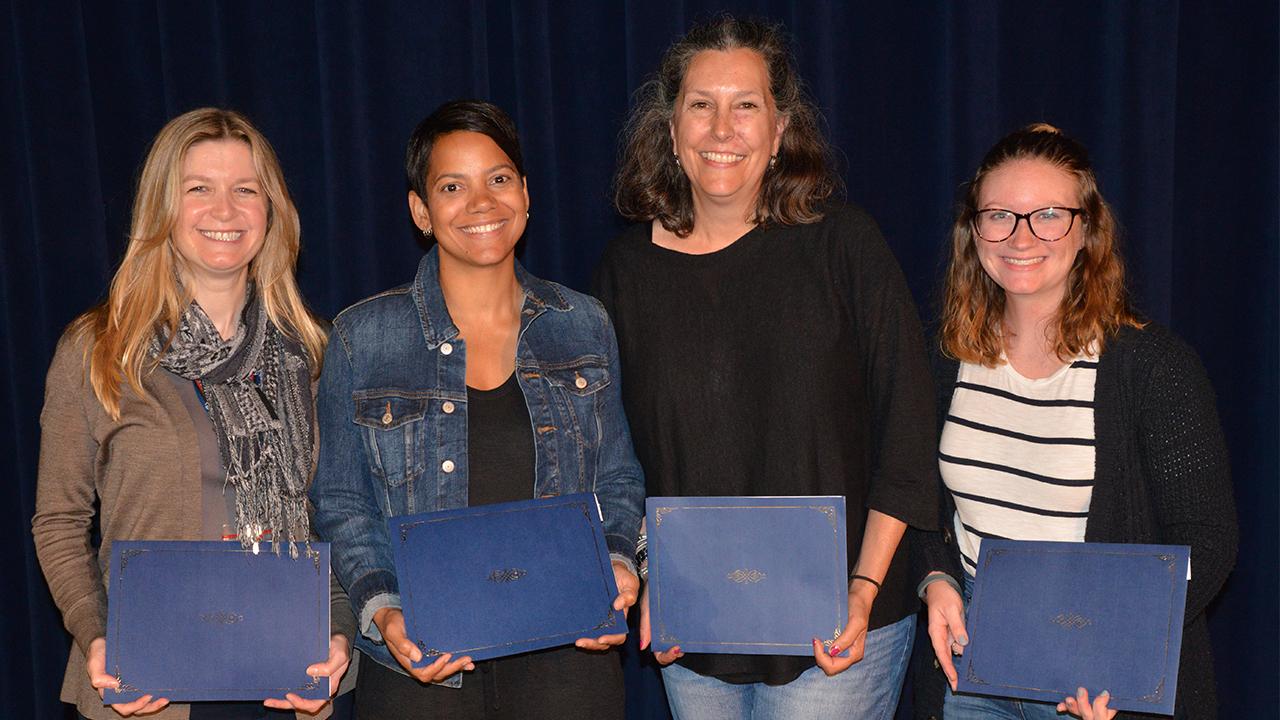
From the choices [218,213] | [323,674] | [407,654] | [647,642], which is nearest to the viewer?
[407,654]

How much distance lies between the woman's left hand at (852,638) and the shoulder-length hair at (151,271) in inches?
57.8

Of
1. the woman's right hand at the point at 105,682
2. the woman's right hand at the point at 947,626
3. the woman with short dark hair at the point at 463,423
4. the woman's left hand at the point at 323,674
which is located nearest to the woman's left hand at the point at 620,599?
the woman with short dark hair at the point at 463,423

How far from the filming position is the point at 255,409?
229 cm

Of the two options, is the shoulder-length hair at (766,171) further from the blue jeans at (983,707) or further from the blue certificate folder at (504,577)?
the blue jeans at (983,707)

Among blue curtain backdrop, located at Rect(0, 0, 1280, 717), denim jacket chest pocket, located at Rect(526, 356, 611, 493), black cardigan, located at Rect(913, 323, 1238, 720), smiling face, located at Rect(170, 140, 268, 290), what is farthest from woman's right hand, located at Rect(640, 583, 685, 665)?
blue curtain backdrop, located at Rect(0, 0, 1280, 717)

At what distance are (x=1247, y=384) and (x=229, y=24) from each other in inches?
138

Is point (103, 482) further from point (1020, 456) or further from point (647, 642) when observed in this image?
point (1020, 456)

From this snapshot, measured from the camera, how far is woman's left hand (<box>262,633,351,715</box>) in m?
2.07

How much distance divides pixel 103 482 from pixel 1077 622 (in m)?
2.06

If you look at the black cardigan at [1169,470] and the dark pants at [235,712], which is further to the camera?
the dark pants at [235,712]

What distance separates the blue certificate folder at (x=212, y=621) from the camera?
2.05m

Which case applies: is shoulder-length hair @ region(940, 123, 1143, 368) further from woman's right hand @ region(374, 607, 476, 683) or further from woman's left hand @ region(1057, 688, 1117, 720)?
woman's right hand @ region(374, 607, 476, 683)

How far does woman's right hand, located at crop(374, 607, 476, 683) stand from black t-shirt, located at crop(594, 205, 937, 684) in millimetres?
579

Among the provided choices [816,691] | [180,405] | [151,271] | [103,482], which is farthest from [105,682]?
[816,691]
